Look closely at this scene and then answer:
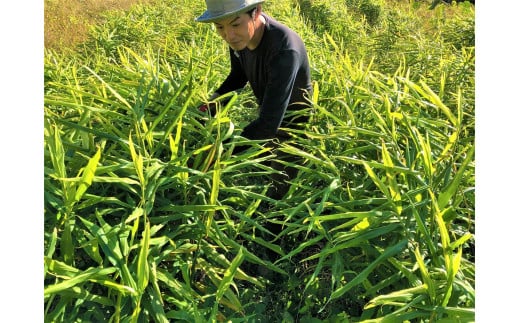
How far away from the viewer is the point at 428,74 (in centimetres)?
244

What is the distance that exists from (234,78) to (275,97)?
17.1 inches

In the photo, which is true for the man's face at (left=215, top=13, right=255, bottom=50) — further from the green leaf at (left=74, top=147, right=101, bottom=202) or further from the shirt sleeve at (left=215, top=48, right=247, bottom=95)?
the green leaf at (left=74, top=147, right=101, bottom=202)

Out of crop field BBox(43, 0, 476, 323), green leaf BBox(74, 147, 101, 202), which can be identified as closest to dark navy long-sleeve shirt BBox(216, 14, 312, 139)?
crop field BBox(43, 0, 476, 323)

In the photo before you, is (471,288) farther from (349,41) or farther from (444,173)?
(349,41)

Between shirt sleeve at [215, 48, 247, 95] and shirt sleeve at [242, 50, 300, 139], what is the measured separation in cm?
38

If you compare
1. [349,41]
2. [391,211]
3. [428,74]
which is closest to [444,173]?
[391,211]

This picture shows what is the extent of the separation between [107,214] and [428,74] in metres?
1.98

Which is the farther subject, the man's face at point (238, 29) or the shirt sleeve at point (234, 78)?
the shirt sleeve at point (234, 78)

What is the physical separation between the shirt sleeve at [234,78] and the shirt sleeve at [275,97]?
1.25 ft

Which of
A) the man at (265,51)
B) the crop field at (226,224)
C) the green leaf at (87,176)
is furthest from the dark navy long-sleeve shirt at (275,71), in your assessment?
the green leaf at (87,176)

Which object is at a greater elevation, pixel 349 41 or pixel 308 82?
pixel 308 82

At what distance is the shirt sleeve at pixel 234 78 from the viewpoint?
5.95 feet

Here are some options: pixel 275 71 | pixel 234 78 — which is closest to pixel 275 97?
pixel 275 71

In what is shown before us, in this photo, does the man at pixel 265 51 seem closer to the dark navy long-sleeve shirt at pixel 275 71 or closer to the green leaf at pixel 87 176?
the dark navy long-sleeve shirt at pixel 275 71
